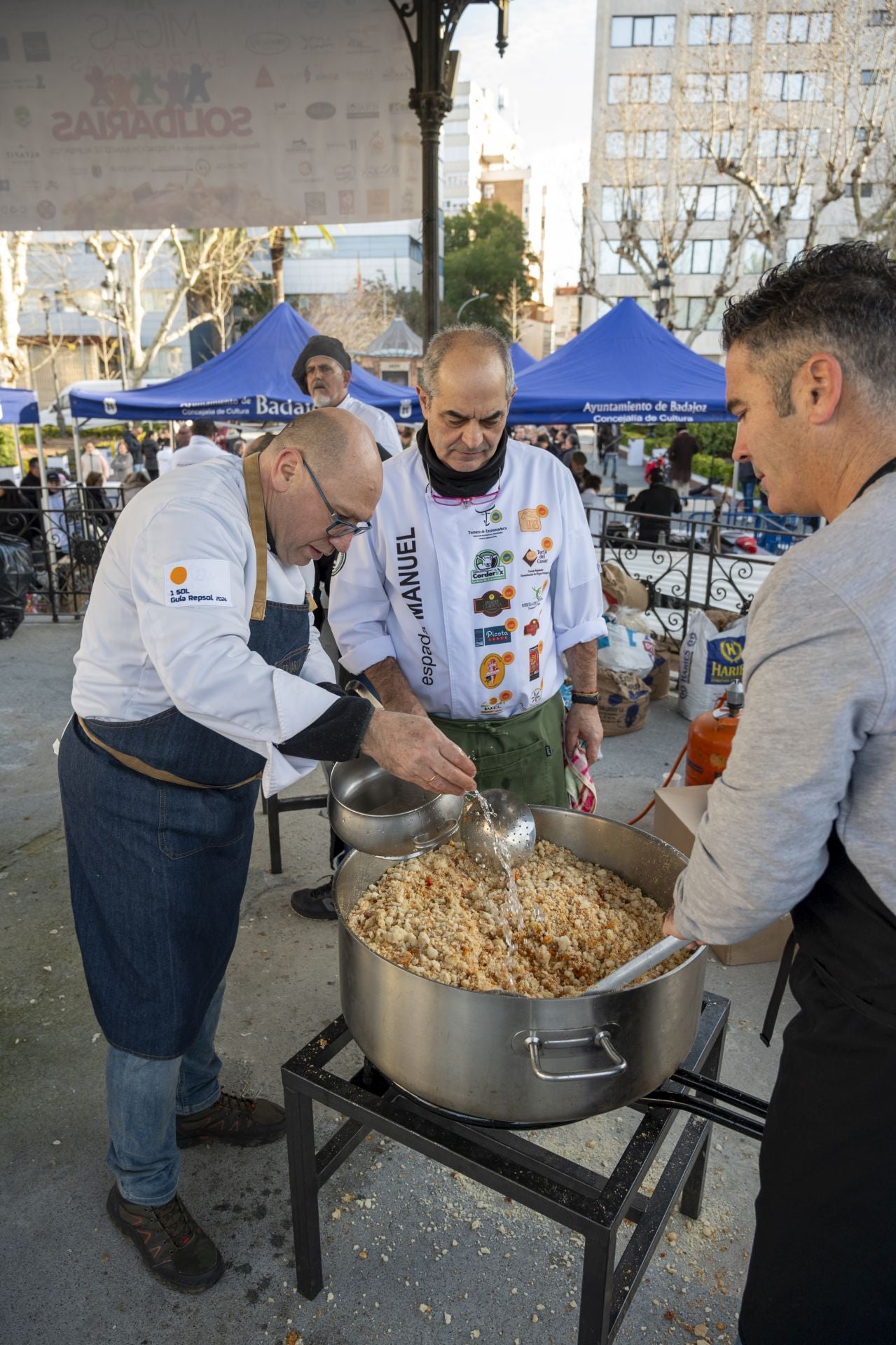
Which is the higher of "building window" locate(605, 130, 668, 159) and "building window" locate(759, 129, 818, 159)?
"building window" locate(605, 130, 668, 159)

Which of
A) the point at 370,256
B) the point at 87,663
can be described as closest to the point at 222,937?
the point at 87,663

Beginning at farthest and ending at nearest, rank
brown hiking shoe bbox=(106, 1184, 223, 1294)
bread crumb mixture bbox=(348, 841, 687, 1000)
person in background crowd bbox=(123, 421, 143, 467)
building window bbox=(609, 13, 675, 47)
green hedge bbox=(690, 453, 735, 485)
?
building window bbox=(609, 13, 675, 47), person in background crowd bbox=(123, 421, 143, 467), green hedge bbox=(690, 453, 735, 485), brown hiking shoe bbox=(106, 1184, 223, 1294), bread crumb mixture bbox=(348, 841, 687, 1000)

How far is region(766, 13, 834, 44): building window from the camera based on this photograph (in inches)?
915

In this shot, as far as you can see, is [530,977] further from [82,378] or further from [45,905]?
[82,378]

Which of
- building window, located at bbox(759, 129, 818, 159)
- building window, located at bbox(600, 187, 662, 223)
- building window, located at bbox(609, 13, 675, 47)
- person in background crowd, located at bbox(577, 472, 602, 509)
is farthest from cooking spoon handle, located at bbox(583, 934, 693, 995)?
building window, located at bbox(609, 13, 675, 47)

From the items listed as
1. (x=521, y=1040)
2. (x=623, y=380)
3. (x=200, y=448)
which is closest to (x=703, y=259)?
(x=623, y=380)

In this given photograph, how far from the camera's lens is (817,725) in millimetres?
1002

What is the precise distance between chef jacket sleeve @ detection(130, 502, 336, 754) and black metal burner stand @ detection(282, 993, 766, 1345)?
2.42 ft

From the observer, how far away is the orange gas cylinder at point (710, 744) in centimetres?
399

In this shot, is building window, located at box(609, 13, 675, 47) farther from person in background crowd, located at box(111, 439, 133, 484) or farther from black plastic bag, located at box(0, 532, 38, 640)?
black plastic bag, located at box(0, 532, 38, 640)

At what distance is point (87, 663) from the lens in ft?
5.93

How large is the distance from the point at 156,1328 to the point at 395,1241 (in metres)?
0.56

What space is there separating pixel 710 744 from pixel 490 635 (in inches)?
78.9

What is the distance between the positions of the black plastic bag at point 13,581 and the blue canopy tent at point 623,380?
14.8 ft
